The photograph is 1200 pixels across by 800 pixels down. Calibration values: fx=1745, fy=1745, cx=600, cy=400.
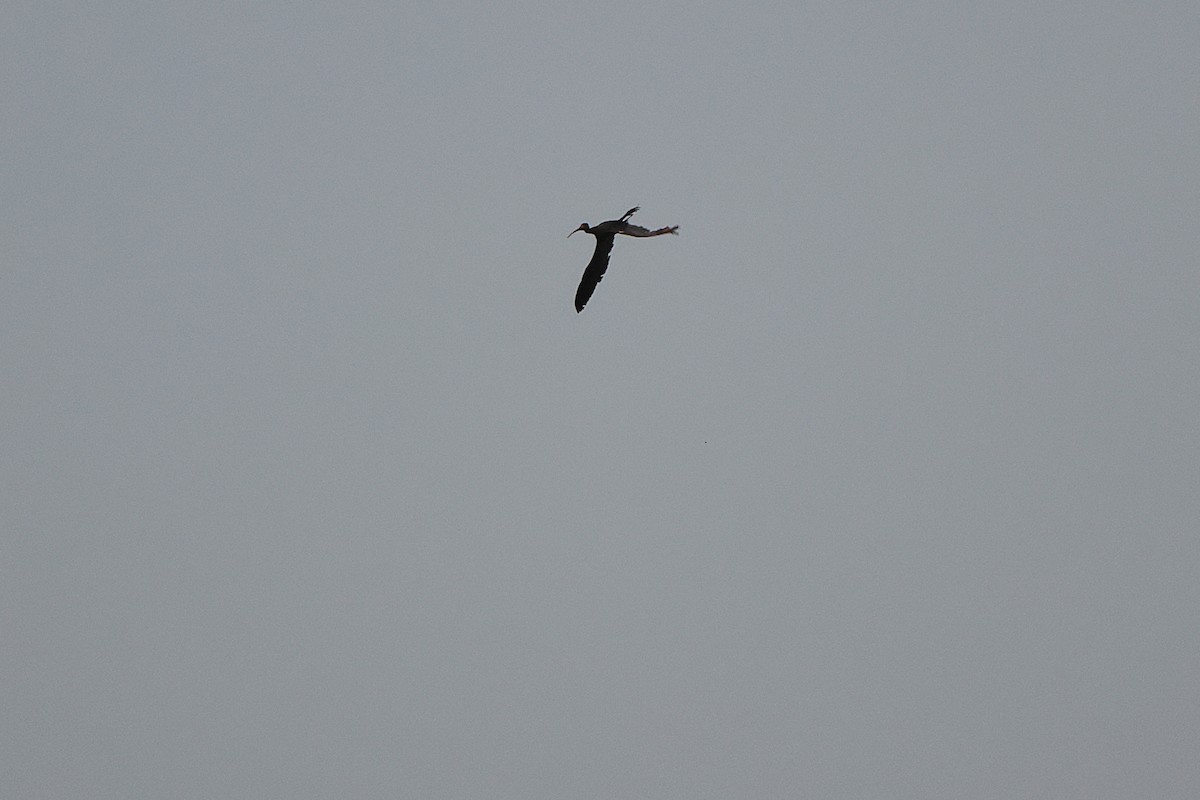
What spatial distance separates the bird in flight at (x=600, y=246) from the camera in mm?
57469

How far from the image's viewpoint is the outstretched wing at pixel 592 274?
6050 cm

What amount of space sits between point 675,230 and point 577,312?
28.4 feet

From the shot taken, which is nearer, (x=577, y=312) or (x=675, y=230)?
(x=675, y=230)

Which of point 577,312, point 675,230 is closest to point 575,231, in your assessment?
point 577,312

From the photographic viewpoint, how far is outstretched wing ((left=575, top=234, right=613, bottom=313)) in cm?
6050

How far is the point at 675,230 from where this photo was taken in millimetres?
52750

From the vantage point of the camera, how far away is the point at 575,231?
60.0 meters

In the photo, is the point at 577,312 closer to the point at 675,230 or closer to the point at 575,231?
the point at 575,231

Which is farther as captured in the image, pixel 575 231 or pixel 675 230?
pixel 575 231

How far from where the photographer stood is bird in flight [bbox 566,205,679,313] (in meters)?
57.5

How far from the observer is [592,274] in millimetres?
61375

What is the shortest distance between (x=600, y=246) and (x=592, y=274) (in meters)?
1.48

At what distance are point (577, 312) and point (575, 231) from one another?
9.25ft

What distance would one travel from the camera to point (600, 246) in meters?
60.2
